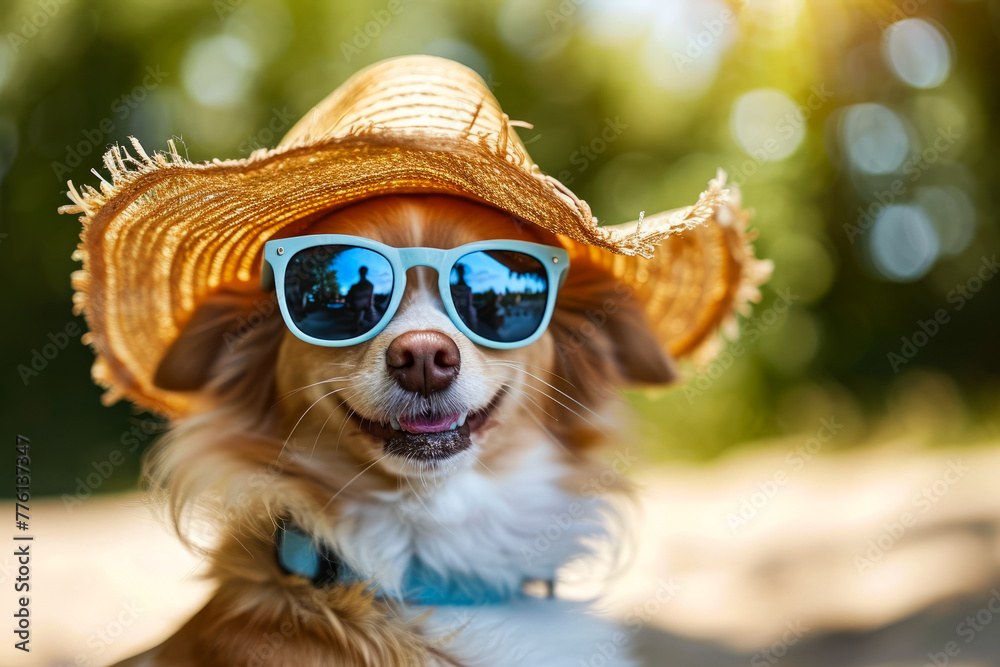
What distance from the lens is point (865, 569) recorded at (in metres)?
2.78

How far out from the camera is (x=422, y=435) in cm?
135

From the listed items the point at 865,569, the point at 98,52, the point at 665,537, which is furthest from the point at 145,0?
the point at 865,569

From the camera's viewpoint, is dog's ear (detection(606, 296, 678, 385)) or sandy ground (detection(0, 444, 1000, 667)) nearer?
dog's ear (detection(606, 296, 678, 385))

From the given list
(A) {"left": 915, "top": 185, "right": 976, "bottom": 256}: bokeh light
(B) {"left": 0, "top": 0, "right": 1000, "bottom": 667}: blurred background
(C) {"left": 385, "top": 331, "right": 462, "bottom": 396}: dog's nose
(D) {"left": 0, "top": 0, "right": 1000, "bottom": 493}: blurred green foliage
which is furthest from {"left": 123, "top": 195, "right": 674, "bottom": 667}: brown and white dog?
(A) {"left": 915, "top": 185, "right": 976, "bottom": 256}: bokeh light

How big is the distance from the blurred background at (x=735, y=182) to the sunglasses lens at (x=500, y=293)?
179cm

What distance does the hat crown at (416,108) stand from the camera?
3.86ft

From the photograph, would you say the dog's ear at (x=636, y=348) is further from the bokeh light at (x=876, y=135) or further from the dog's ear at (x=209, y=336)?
the bokeh light at (x=876, y=135)

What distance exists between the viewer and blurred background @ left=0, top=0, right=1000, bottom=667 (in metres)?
3.25

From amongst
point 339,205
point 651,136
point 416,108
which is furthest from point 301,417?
point 651,136

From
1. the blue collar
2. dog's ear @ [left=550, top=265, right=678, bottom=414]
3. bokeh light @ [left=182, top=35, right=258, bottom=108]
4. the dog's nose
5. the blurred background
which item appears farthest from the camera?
bokeh light @ [left=182, top=35, right=258, bottom=108]

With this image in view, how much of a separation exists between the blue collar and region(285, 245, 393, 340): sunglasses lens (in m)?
0.46

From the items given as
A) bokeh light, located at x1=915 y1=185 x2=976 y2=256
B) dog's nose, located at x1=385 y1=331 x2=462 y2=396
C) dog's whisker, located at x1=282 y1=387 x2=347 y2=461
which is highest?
bokeh light, located at x1=915 y1=185 x2=976 y2=256

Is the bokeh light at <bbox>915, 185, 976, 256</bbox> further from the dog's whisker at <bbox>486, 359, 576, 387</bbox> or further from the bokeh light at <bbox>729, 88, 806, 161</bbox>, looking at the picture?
the dog's whisker at <bbox>486, 359, 576, 387</bbox>

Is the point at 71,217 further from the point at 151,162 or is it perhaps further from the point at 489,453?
the point at 489,453
